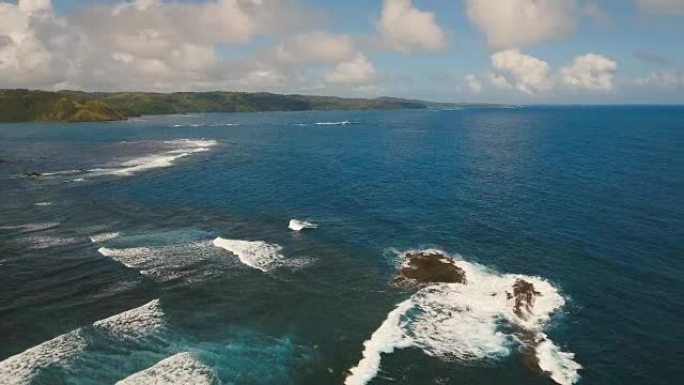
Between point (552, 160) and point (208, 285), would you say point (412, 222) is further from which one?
point (552, 160)

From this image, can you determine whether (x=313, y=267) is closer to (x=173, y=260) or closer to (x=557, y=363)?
(x=173, y=260)

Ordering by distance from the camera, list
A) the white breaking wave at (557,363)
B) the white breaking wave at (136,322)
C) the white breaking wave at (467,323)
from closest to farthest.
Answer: the white breaking wave at (557,363), the white breaking wave at (467,323), the white breaking wave at (136,322)

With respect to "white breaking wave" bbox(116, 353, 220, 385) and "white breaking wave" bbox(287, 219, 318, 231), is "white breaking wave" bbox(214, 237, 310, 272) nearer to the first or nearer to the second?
"white breaking wave" bbox(287, 219, 318, 231)

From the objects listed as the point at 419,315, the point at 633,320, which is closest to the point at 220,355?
the point at 419,315

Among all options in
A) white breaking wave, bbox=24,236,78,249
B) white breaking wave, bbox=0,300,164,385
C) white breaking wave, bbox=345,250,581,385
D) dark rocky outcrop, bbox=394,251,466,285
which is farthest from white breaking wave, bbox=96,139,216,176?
white breaking wave, bbox=345,250,581,385

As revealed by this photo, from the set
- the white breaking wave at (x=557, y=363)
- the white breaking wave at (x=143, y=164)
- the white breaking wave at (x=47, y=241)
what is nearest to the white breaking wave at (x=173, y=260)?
the white breaking wave at (x=47, y=241)

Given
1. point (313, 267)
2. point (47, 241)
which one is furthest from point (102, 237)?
point (313, 267)

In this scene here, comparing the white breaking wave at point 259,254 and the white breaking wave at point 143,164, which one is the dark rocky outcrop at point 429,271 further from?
the white breaking wave at point 143,164
